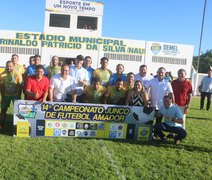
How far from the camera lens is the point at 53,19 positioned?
939 inches

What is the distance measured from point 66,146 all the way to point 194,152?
2882 mm

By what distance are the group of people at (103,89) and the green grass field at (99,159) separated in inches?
29.2

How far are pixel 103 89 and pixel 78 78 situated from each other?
2.43ft

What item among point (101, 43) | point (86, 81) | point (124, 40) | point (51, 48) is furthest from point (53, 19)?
point (86, 81)

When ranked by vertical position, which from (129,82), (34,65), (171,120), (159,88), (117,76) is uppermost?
(34,65)

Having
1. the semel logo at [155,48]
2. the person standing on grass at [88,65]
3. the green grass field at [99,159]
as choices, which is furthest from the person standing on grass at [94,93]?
the semel logo at [155,48]

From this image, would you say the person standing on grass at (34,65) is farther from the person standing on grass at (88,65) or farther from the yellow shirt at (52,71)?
the person standing on grass at (88,65)

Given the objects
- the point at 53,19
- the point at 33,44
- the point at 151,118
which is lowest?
the point at 151,118

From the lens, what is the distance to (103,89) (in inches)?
287

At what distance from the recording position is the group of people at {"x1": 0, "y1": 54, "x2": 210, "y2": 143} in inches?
272

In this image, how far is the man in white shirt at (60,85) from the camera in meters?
6.91

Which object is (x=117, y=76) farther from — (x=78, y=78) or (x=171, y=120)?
(x=171, y=120)

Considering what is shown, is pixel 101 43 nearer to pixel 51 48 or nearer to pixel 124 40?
pixel 124 40

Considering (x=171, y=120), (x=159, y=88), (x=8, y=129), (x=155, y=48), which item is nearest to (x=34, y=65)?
(x=8, y=129)
